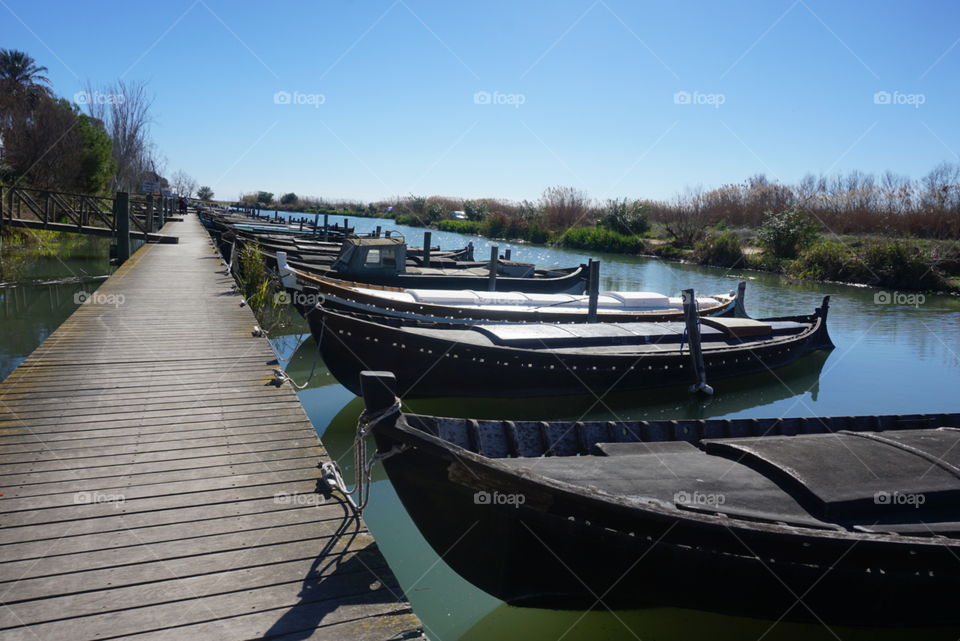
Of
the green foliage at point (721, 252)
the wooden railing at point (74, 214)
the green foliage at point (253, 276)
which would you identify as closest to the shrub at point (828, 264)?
the green foliage at point (721, 252)

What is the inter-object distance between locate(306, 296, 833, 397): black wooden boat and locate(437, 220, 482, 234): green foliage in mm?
56370

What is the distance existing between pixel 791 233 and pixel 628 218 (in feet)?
47.8

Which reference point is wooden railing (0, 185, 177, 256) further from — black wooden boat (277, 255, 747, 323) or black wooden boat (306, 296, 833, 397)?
black wooden boat (306, 296, 833, 397)

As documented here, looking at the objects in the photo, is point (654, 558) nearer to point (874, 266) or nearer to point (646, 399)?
point (646, 399)

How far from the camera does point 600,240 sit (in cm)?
5034

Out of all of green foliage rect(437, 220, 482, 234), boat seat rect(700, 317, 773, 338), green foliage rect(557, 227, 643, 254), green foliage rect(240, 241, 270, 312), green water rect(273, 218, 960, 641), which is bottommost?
green water rect(273, 218, 960, 641)

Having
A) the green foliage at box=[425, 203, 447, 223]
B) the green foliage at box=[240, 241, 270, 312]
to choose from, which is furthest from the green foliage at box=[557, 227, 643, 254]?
the green foliage at box=[240, 241, 270, 312]

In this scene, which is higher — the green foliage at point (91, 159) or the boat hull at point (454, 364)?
the green foliage at point (91, 159)

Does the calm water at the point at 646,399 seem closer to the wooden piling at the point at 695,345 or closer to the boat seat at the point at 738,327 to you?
the wooden piling at the point at 695,345

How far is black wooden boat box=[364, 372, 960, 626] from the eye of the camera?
4.10 meters

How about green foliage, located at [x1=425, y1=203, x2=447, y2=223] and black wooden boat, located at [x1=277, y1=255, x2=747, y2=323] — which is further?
green foliage, located at [x1=425, y1=203, x2=447, y2=223]

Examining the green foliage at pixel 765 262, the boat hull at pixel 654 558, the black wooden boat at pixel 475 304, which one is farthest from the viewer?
the green foliage at pixel 765 262

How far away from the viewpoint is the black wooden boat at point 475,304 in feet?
43.1

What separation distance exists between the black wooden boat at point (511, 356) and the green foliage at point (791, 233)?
30.1 meters
